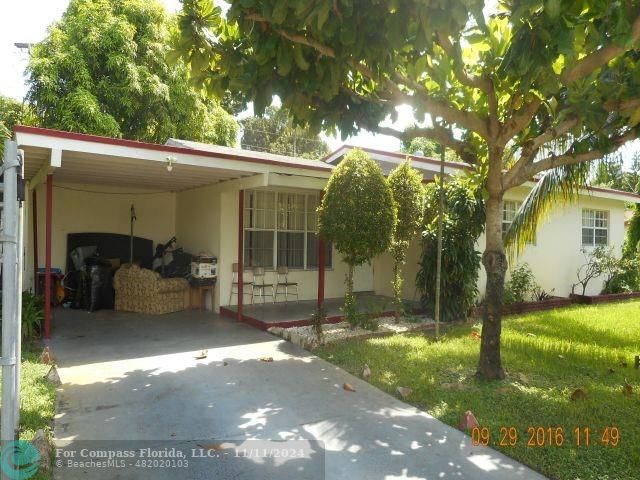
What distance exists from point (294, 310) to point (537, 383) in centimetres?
526

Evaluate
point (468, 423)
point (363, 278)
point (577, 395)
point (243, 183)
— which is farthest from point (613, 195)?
point (468, 423)

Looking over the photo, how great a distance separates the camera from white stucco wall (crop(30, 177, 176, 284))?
10.9 m

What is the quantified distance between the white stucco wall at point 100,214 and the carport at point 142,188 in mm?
22

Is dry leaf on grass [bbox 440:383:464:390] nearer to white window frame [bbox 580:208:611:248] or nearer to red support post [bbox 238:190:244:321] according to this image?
red support post [bbox 238:190:244:321]

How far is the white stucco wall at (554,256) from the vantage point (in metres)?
11.8

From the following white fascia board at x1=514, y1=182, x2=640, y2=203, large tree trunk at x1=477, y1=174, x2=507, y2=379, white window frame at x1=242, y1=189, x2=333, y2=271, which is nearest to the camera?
large tree trunk at x1=477, y1=174, x2=507, y2=379

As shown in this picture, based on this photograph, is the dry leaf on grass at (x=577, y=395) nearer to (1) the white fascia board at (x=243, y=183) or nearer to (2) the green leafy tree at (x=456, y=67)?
(2) the green leafy tree at (x=456, y=67)

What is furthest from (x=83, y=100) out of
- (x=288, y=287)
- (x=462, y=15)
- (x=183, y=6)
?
(x=462, y=15)

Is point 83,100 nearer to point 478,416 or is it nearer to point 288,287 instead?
point 288,287

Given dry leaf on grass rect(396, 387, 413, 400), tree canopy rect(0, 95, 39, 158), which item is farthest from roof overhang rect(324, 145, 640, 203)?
tree canopy rect(0, 95, 39, 158)

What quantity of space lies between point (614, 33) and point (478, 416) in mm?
3522

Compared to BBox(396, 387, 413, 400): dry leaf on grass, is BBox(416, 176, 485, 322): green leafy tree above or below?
above

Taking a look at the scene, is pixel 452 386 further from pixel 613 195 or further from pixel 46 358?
pixel 613 195

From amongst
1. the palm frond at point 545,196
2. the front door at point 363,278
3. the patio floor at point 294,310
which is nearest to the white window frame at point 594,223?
the palm frond at point 545,196
